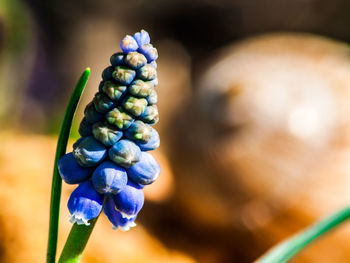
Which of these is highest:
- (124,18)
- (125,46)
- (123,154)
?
(124,18)

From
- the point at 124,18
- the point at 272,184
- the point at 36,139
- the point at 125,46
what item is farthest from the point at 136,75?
the point at 124,18

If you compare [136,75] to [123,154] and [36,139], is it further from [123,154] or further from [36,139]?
[36,139]

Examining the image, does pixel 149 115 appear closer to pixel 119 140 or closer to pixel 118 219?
pixel 119 140

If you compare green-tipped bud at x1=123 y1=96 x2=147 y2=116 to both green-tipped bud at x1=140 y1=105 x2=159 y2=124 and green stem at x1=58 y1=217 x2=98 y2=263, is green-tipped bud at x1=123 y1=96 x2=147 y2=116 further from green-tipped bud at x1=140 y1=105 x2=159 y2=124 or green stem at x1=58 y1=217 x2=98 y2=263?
green stem at x1=58 y1=217 x2=98 y2=263

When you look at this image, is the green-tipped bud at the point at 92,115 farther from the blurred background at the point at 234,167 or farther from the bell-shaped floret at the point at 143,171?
the blurred background at the point at 234,167

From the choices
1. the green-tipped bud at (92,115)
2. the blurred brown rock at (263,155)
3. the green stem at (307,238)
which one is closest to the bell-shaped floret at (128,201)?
the green-tipped bud at (92,115)

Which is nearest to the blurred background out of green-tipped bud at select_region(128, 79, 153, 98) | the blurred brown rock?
the blurred brown rock

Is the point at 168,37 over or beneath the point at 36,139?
over
